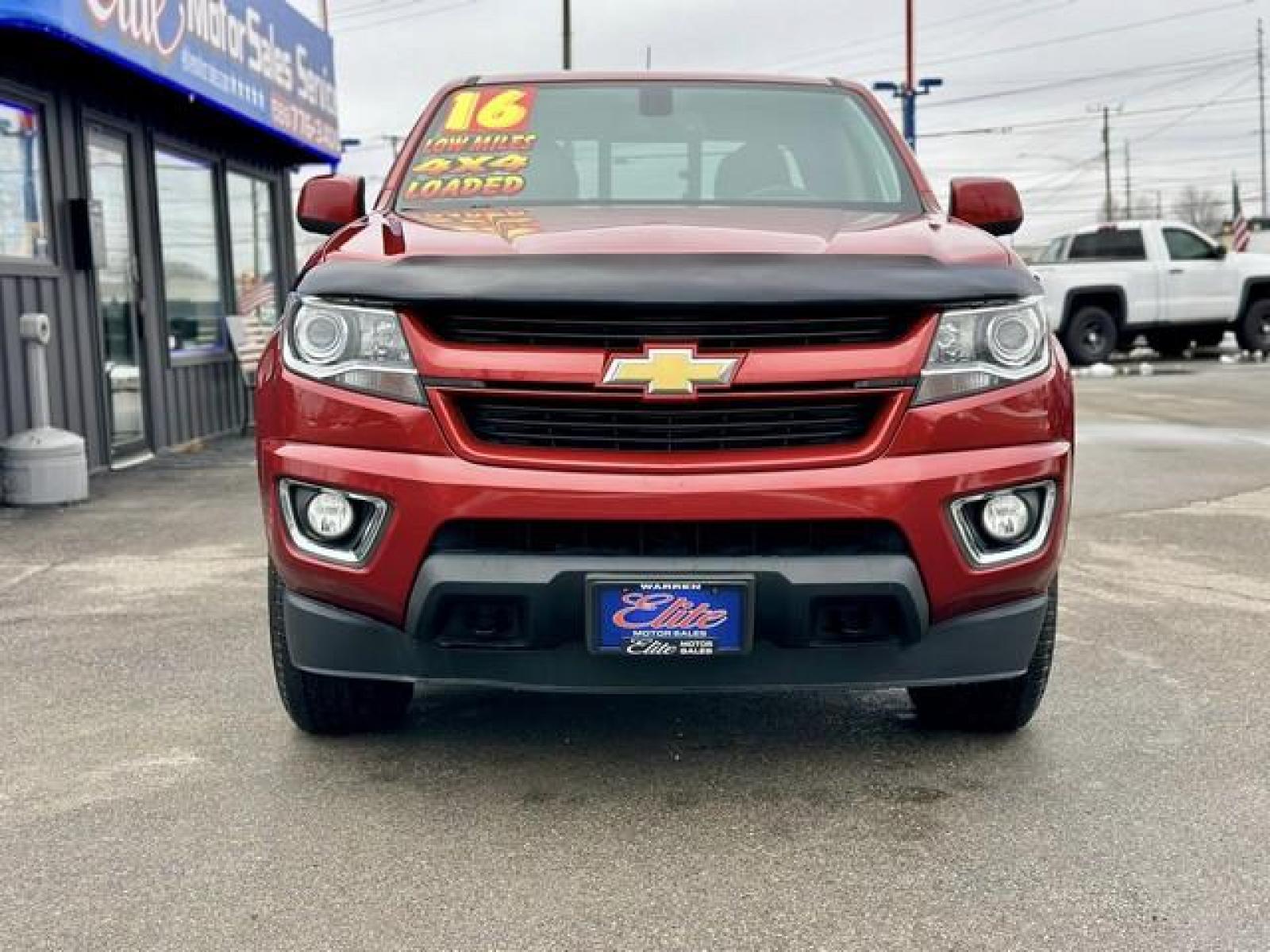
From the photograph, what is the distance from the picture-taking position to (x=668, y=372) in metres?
3.03

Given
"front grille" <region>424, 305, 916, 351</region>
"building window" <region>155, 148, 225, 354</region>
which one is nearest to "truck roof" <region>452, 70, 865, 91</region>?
"front grille" <region>424, 305, 916, 351</region>

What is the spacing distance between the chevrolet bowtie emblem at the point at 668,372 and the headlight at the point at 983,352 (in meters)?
0.44

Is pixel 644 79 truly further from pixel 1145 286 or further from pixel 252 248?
pixel 1145 286

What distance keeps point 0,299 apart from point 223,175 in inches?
183

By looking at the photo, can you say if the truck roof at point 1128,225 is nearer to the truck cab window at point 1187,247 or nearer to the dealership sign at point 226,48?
the truck cab window at point 1187,247

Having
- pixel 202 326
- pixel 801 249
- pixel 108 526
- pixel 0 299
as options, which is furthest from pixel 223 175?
pixel 801 249

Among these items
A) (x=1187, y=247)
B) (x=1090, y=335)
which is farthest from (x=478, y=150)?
(x=1187, y=247)

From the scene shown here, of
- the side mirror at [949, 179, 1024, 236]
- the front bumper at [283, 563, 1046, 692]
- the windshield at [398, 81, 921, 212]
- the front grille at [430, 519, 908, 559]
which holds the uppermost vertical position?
the windshield at [398, 81, 921, 212]

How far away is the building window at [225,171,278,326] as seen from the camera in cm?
1304

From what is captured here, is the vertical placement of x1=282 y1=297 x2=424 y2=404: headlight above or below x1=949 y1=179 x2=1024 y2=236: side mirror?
below

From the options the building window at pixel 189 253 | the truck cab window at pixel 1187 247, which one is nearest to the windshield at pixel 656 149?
the building window at pixel 189 253

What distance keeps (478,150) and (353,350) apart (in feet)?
4.62

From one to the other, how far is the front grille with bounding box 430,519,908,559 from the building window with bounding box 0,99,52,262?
257 inches

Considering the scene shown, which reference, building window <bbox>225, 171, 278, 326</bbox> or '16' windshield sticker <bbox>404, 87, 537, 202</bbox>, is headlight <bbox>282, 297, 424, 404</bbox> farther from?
building window <bbox>225, 171, 278, 326</bbox>
